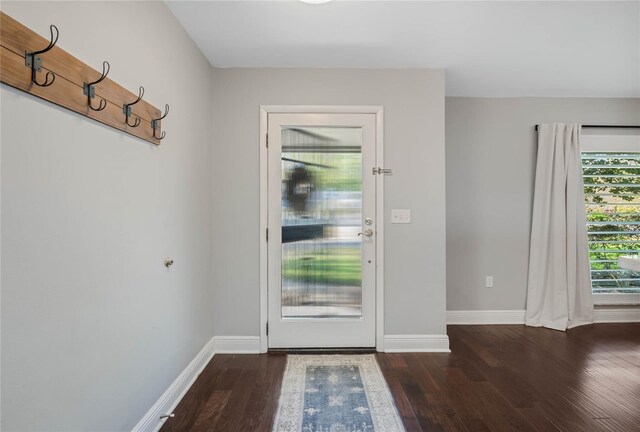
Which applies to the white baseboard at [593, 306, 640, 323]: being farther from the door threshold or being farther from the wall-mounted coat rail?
Answer: the wall-mounted coat rail

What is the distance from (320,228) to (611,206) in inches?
130

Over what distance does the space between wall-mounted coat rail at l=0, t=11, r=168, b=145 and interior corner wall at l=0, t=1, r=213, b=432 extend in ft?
0.12

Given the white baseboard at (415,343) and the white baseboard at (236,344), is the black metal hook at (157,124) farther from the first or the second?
the white baseboard at (415,343)

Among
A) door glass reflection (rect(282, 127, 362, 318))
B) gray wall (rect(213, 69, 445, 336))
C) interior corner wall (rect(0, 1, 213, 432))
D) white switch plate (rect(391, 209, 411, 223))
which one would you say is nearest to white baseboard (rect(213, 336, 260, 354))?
gray wall (rect(213, 69, 445, 336))

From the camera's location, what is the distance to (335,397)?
2.05m

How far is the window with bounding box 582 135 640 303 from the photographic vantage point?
11.4 ft

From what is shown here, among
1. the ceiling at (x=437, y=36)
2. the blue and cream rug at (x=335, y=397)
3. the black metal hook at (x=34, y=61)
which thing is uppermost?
the ceiling at (x=437, y=36)

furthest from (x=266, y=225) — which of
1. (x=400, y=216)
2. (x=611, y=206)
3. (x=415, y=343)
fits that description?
(x=611, y=206)

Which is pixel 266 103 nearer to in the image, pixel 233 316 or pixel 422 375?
pixel 233 316

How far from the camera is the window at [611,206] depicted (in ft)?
11.4

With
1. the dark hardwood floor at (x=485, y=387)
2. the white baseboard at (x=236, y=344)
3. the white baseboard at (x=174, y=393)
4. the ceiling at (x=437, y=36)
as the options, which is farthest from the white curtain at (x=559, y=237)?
the white baseboard at (x=174, y=393)

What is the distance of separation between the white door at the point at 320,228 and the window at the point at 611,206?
2623 mm

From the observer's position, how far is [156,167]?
1.78 m

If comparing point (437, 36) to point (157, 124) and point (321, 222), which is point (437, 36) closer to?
point (321, 222)
